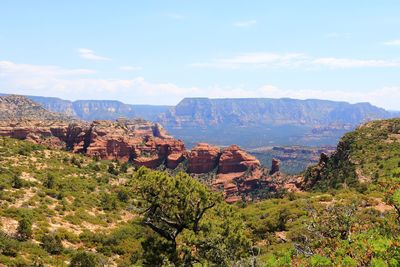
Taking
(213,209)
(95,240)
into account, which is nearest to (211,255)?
(213,209)

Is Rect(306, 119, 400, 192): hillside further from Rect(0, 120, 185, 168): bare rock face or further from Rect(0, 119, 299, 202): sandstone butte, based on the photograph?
Rect(0, 120, 185, 168): bare rock face

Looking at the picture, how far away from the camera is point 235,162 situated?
140000 mm

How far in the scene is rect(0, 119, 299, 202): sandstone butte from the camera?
394ft

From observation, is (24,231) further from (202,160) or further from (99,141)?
(202,160)

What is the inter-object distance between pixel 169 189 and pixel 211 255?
20.3ft

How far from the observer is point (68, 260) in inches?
1112

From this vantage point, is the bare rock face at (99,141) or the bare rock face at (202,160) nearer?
the bare rock face at (99,141)

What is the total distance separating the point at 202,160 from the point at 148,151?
2227 centimetres

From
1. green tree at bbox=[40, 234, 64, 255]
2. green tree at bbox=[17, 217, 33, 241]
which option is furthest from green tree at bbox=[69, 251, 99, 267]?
green tree at bbox=[17, 217, 33, 241]

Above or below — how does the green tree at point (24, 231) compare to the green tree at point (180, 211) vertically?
below

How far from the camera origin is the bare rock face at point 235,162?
458ft

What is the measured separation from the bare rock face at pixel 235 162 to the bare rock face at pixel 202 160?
436cm

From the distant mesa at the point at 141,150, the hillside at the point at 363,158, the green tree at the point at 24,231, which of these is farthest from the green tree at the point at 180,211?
the distant mesa at the point at 141,150

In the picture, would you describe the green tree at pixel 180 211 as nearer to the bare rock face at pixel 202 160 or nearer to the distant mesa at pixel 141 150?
the distant mesa at pixel 141 150
